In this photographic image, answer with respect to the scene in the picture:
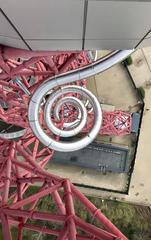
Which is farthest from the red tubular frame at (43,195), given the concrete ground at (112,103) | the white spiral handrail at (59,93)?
the concrete ground at (112,103)

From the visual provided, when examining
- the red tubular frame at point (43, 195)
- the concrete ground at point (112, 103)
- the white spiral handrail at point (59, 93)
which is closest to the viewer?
the red tubular frame at point (43, 195)

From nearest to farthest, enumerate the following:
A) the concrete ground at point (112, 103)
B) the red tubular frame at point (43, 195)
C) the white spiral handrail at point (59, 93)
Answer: the red tubular frame at point (43, 195) < the white spiral handrail at point (59, 93) < the concrete ground at point (112, 103)

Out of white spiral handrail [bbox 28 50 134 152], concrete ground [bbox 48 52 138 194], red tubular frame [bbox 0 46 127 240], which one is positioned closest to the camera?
red tubular frame [bbox 0 46 127 240]

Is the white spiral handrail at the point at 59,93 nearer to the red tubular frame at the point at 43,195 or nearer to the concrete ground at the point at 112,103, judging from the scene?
the red tubular frame at the point at 43,195

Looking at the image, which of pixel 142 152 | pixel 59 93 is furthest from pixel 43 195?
pixel 142 152

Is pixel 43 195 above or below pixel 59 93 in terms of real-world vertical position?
below

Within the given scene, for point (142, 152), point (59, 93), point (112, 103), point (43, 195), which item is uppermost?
point (112, 103)

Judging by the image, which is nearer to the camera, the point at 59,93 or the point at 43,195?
the point at 43,195

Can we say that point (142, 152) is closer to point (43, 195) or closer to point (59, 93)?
point (59, 93)

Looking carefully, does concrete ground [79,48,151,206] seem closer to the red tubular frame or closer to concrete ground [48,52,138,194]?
concrete ground [48,52,138,194]

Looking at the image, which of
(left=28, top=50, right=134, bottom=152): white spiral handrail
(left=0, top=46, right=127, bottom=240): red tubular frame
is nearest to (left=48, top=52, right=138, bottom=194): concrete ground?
(left=0, top=46, right=127, bottom=240): red tubular frame
